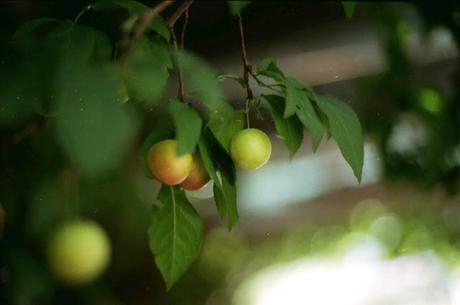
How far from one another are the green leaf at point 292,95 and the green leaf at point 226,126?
0.23 feet

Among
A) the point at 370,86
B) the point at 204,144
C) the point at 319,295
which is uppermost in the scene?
the point at 204,144

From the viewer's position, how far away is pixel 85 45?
584 mm

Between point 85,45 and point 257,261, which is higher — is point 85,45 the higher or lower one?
the higher one

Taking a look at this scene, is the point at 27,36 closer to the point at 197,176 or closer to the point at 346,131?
the point at 197,176

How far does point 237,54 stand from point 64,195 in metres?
1.07

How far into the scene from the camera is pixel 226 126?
713 millimetres

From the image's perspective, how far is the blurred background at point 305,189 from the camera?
0.77 m

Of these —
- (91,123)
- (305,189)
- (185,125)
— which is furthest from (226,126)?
(305,189)

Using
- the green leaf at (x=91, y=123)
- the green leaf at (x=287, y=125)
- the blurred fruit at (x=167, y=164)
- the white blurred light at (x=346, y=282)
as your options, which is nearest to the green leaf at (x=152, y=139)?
the blurred fruit at (x=167, y=164)

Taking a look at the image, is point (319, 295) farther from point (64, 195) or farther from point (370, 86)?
point (64, 195)

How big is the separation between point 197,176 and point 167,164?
5 centimetres

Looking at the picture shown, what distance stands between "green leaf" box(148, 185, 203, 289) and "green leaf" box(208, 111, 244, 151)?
0.26 ft

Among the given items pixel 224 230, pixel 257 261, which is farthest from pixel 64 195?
pixel 257 261

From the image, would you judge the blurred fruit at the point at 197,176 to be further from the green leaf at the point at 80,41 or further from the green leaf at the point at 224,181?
the green leaf at the point at 80,41
